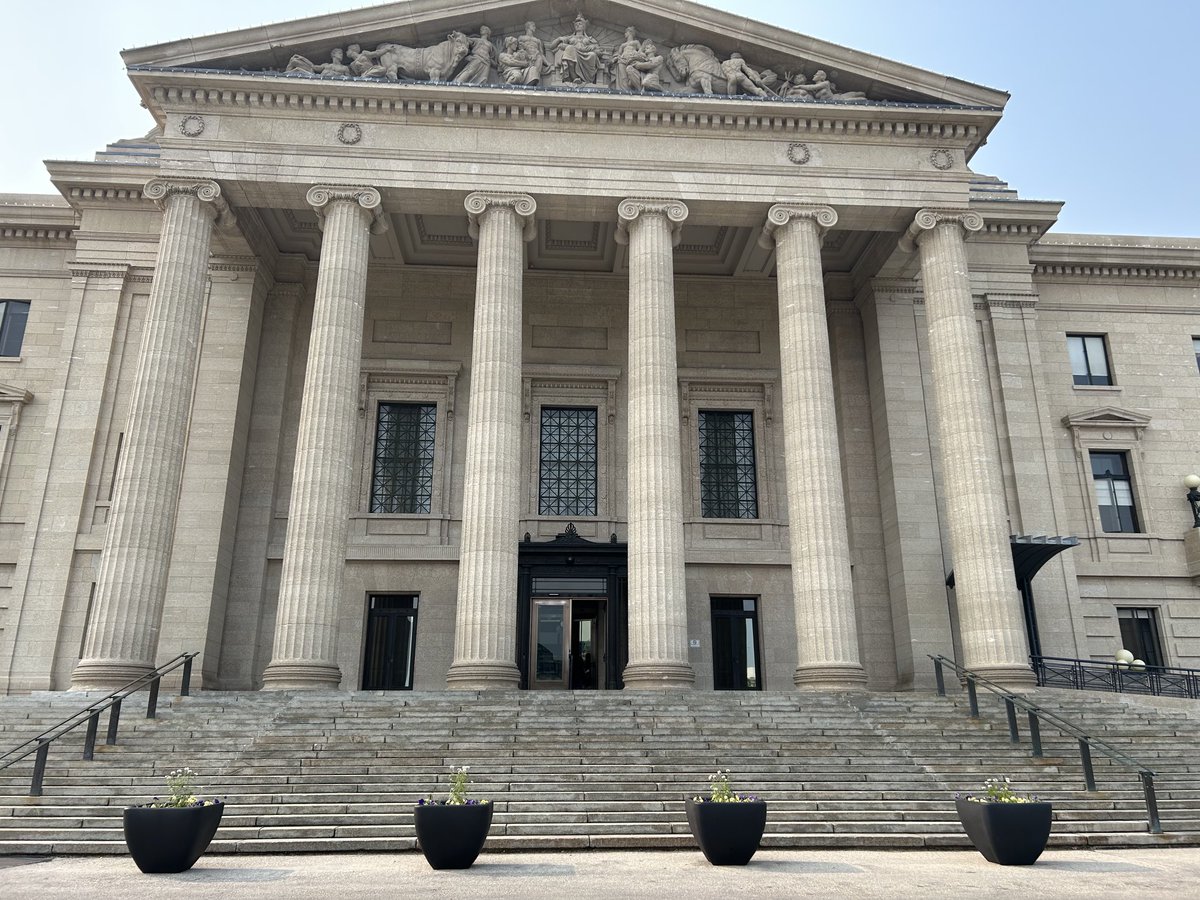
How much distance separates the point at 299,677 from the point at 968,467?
1597 centimetres

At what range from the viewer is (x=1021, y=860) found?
10.5 m

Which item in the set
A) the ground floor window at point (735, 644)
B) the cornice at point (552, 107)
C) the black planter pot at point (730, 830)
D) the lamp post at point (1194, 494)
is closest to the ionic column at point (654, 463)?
the cornice at point (552, 107)

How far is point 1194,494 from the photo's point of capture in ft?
91.1

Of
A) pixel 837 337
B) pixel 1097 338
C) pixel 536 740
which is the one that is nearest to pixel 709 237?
pixel 837 337

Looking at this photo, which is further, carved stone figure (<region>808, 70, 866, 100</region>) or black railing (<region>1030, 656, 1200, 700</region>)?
carved stone figure (<region>808, 70, 866, 100</region>)

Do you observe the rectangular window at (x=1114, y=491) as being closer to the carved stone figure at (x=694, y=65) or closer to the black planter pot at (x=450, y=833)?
the carved stone figure at (x=694, y=65)

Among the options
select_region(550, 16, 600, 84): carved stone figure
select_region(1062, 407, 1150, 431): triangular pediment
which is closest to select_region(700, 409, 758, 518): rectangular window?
select_region(1062, 407, 1150, 431): triangular pediment

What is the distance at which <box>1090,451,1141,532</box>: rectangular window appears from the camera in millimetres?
27984

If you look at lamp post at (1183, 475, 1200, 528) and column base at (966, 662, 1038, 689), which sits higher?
lamp post at (1183, 475, 1200, 528)

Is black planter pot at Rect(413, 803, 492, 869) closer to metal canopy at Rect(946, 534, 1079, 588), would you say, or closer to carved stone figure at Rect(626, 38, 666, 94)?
metal canopy at Rect(946, 534, 1079, 588)

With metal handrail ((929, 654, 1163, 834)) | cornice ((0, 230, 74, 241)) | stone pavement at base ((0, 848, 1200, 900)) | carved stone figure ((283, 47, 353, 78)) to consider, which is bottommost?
stone pavement at base ((0, 848, 1200, 900))

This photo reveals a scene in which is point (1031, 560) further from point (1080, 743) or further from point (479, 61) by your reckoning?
point (479, 61)

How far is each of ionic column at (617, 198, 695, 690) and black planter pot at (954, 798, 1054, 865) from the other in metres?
9.62

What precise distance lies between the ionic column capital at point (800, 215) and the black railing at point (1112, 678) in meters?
12.3
